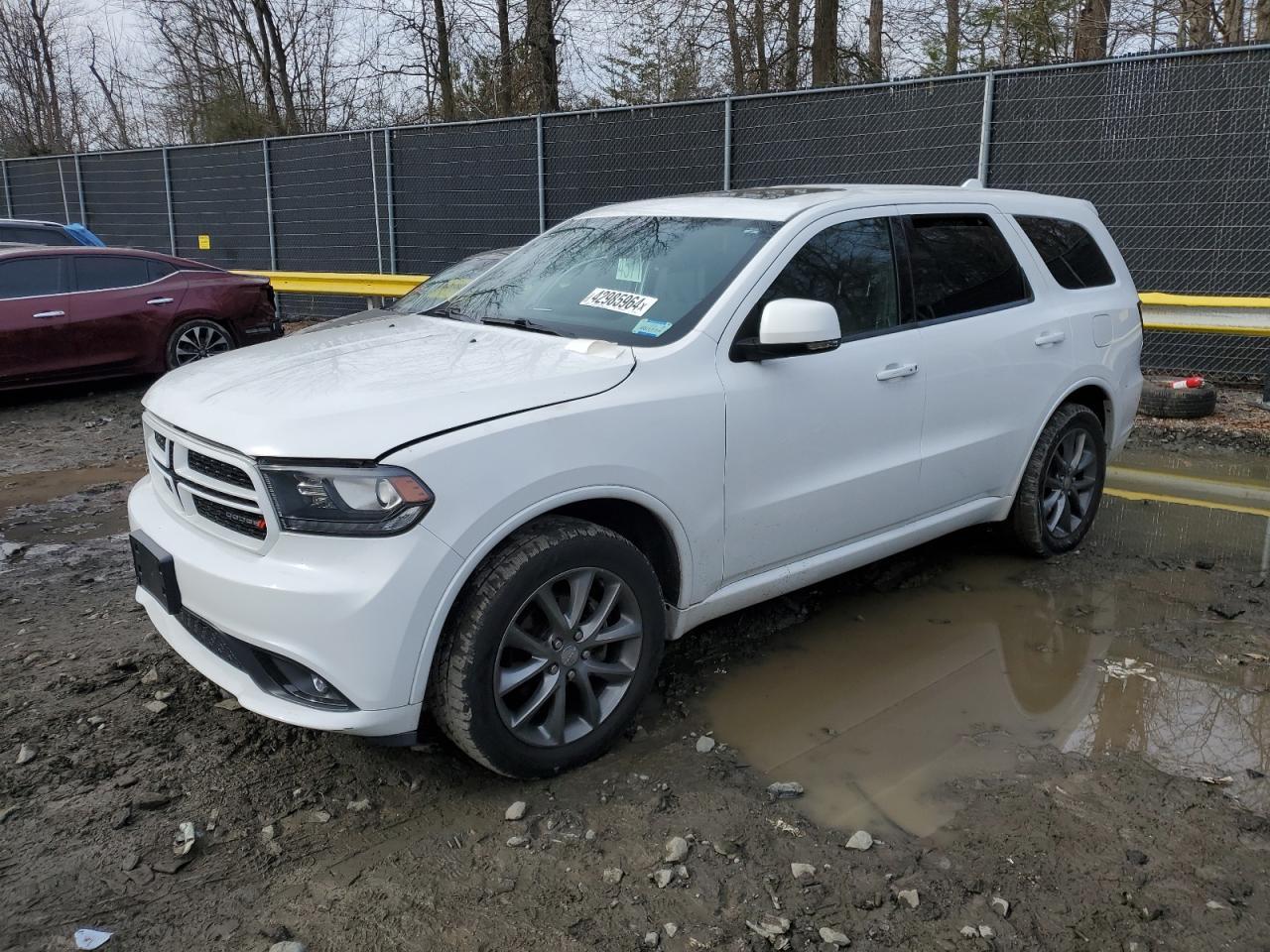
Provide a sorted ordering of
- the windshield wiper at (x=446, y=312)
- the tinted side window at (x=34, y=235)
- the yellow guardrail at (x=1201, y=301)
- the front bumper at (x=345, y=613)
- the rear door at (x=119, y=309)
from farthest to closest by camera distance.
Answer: the tinted side window at (x=34, y=235) < the rear door at (x=119, y=309) < the yellow guardrail at (x=1201, y=301) < the windshield wiper at (x=446, y=312) < the front bumper at (x=345, y=613)

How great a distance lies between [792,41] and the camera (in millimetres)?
18578

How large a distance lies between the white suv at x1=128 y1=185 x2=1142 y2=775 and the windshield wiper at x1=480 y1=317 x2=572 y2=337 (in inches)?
0.7

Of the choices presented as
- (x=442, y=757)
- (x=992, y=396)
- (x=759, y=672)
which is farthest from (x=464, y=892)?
(x=992, y=396)

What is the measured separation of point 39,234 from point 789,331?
12.5m

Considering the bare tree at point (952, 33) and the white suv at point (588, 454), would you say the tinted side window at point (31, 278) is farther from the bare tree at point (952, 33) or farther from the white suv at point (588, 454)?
the bare tree at point (952, 33)

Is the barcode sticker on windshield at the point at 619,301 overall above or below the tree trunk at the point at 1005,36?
below

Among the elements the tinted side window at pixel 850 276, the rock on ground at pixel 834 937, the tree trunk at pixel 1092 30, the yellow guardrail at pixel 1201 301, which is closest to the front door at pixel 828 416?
the tinted side window at pixel 850 276

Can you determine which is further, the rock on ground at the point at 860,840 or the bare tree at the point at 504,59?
the bare tree at the point at 504,59

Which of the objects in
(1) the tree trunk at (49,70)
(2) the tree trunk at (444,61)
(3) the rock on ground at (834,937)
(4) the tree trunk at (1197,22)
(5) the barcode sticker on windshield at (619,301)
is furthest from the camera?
(1) the tree trunk at (49,70)

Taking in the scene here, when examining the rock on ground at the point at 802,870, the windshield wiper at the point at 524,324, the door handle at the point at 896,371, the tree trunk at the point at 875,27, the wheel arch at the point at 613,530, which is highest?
the tree trunk at the point at 875,27

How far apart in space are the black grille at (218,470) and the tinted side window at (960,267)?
8.89 ft

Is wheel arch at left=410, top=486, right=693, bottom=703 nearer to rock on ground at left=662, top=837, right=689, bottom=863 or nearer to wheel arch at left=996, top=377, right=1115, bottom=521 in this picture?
rock on ground at left=662, top=837, right=689, bottom=863

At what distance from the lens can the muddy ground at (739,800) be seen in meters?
2.69

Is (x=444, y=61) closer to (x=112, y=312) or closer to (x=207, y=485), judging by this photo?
(x=112, y=312)
